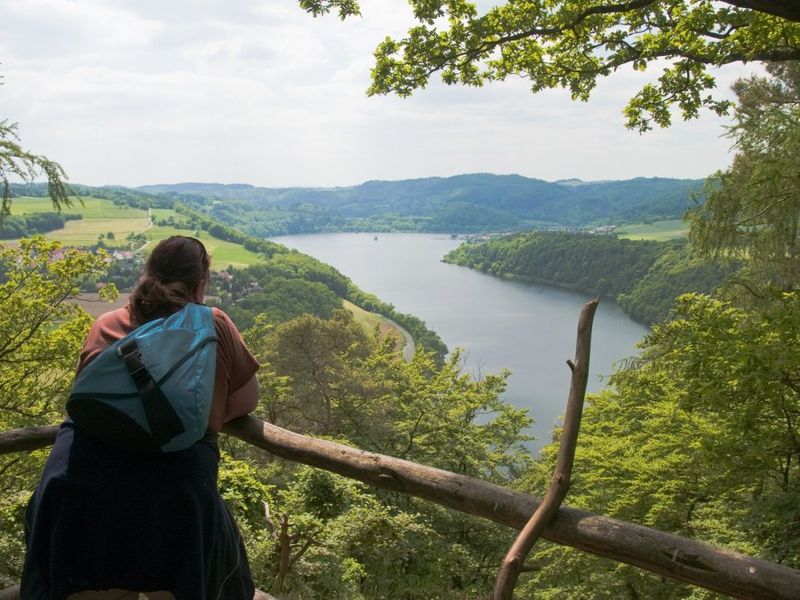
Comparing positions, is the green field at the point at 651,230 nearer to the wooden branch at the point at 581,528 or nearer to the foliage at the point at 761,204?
the foliage at the point at 761,204

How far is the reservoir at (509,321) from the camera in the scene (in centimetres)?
3231

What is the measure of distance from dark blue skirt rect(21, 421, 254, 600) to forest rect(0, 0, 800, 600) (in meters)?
0.88

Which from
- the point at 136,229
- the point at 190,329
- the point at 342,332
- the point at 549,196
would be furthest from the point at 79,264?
the point at 549,196

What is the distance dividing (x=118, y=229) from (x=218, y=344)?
75400mm

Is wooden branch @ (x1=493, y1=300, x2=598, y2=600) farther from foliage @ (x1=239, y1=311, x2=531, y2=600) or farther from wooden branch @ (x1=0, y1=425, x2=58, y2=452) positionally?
foliage @ (x1=239, y1=311, x2=531, y2=600)

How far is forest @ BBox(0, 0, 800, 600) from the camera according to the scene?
383 centimetres

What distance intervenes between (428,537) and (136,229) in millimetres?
70584

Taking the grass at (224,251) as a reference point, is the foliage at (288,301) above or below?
below

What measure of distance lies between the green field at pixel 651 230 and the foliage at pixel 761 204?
7128cm

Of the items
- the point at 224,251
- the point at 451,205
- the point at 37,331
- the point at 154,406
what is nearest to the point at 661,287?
the point at 37,331

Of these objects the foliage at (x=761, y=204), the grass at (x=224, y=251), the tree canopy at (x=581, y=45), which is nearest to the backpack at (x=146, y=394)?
the tree canopy at (x=581, y=45)

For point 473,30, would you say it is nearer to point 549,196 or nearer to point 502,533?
point 502,533

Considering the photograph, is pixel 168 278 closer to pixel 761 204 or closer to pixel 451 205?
pixel 761 204

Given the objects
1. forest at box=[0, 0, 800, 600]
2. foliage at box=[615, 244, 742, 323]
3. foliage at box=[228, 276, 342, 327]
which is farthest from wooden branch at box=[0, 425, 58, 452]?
foliage at box=[615, 244, 742, 323]
